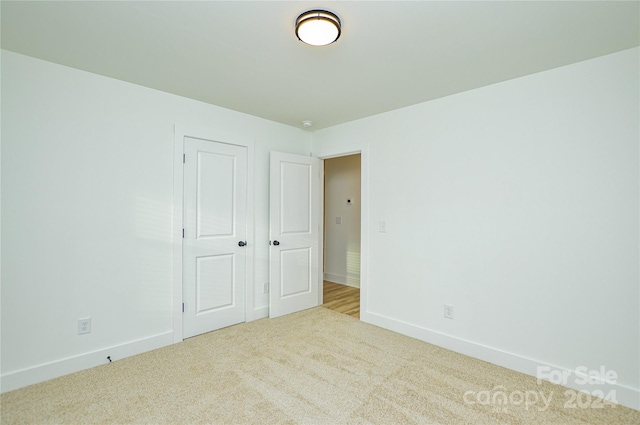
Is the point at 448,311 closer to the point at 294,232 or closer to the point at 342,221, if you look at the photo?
the point at 294,232

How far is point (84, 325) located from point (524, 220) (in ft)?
12.0

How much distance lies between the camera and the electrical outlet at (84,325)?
2.45 m

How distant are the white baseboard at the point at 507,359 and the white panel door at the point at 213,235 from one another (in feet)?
5.35

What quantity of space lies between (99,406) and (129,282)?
3.24ft

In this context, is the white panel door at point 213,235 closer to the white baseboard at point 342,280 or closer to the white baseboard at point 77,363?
the white baseboard at point 77,363

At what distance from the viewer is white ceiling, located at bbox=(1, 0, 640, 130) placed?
5.53 feet

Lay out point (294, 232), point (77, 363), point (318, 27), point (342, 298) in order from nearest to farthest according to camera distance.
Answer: point (318, 27)
point (77, 363)
point (294, 232)
point (342, 298)

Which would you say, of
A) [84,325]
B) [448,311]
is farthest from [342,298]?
[84,325]

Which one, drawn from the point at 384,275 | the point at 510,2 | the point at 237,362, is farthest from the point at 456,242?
the point at 237,362

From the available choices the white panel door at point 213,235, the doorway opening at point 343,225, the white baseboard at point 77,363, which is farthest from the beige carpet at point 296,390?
the doorway opening at point 343,225

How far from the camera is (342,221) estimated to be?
5484 millimetres

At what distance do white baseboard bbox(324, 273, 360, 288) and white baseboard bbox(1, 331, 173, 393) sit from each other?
3082 mm

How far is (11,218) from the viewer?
218cm

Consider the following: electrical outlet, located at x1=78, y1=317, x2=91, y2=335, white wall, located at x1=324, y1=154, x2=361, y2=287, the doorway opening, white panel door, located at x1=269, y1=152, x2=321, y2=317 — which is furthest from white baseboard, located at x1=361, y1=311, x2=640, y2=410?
electrical outlet, located at x1=78, y1=317, x2=91, y2=335
